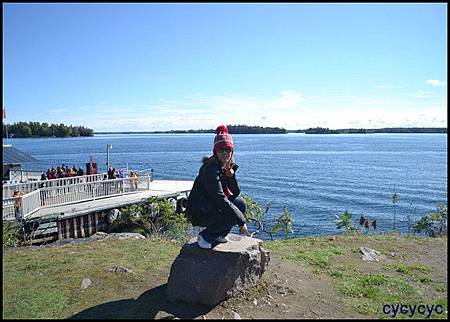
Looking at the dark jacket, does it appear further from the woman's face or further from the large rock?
the large rock

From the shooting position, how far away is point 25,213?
15.4 meters

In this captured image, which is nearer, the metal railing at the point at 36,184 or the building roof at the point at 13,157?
the metal railing at the point at 36,184

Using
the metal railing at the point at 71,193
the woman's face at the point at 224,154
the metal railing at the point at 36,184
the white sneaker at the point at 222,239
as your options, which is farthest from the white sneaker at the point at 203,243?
the metal railing at the point at 36,184

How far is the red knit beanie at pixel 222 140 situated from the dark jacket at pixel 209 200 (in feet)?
0.58

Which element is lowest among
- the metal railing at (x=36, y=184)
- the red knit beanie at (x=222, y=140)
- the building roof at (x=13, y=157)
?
the metal railing at (x=36, y=184)

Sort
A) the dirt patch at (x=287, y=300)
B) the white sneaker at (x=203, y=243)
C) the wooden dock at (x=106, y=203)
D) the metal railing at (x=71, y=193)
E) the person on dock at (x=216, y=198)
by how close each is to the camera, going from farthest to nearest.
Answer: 1. the wooden dock at (x=106, y=203)
2. the metal railing at (x=71, y=193)
3. the white sneaker at (x=203, y=243)
4. the person on dock at (x=216, y=198)
5. the dirt patch at (x=287, y=300)

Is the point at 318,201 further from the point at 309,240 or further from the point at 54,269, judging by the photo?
the point at 54,269

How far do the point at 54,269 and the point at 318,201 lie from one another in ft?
73.8

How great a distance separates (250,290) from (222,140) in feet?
7.24

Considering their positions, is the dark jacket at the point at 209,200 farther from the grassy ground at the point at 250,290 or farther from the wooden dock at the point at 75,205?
the wooden dock at the point at 75,205

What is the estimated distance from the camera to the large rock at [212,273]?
207 inches

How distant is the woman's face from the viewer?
17.8 feet

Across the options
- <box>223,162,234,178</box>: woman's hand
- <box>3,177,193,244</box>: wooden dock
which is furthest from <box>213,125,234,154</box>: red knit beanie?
<box>3,177,193,244</box>: wooden dock

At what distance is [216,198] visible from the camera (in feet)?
17.5
